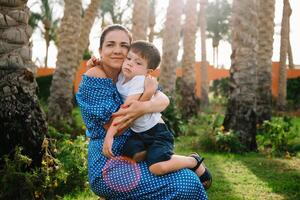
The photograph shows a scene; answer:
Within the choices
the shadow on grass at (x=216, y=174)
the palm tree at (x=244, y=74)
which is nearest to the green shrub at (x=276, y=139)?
the palm tree at (x=244, y=74)

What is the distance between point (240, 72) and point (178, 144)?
2.31 meters

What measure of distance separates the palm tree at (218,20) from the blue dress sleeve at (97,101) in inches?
1676

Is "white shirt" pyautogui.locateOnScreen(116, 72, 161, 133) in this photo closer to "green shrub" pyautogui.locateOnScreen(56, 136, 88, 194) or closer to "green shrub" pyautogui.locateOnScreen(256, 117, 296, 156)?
"green shrub" pyautogui.locateOnScreen(56, 136, 88, 194)

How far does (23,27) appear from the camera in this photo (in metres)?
5.40

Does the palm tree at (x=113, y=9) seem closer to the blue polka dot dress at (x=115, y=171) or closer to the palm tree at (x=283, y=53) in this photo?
the palm tree at (x=283, y=53)

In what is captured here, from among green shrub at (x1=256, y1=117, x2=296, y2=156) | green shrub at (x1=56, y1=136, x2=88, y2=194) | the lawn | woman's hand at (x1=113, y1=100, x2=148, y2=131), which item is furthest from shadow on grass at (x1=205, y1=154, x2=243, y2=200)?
woman's hand at (x1=113, y1=100, x2=148, y2=131)

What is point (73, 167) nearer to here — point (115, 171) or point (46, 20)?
point (115, 171)

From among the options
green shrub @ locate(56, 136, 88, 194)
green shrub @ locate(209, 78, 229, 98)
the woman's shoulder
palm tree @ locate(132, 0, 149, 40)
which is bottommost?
green shrub @ locate(209, 78, 229, 98)

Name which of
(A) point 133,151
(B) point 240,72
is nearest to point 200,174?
(A) point 133,151

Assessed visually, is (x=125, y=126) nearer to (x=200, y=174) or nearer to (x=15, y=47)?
(x=200, y=174)

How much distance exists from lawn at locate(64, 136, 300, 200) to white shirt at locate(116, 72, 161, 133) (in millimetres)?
2204

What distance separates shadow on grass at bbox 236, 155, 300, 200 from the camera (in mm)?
6250

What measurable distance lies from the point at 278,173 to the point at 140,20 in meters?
5.53

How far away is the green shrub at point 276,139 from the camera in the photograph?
9462mm
